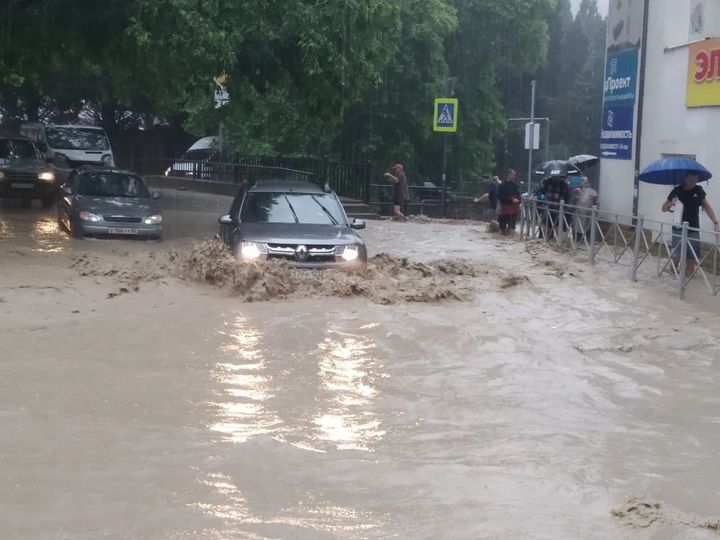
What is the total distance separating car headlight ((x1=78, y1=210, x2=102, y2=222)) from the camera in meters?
16.8

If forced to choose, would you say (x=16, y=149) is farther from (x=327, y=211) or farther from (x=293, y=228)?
(x=293, y=228)

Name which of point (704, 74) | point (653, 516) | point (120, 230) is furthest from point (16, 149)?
point (653, 516)

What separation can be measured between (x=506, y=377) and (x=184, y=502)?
4288 millimetres

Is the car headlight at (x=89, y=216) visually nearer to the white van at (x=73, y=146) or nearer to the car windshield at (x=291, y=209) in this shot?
the car windshield at (x=291, y=209)

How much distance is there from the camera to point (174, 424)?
7.45 metres

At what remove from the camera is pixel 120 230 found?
17109 millimetres

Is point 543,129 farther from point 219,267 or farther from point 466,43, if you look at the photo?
point 219,267

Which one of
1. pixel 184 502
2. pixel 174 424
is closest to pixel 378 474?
pixel 184 502

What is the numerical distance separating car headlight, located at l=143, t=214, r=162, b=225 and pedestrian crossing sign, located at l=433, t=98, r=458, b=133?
10179mm

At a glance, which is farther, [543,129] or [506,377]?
[543,129]

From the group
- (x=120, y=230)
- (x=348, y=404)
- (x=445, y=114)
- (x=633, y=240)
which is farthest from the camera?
(x=445, y=114)

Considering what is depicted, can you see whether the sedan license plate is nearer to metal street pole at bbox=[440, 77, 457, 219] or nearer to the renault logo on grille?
the renault logo on grille

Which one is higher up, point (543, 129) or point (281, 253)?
point (543, 129)

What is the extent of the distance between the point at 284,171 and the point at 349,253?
15.7 metres
